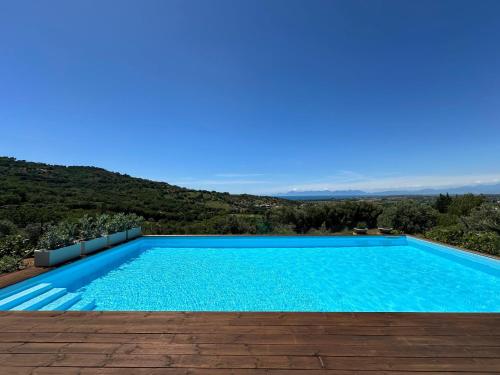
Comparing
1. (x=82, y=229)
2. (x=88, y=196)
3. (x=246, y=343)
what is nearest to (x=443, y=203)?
(x=246, y=343)

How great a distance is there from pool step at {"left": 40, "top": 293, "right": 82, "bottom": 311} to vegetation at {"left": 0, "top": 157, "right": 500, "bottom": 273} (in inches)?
62.7

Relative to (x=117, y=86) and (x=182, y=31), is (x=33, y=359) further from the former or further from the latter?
(x=117, y=86)

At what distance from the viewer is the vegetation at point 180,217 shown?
22.6 feet

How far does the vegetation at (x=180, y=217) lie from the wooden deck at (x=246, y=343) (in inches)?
155

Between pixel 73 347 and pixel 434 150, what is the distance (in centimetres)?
1811

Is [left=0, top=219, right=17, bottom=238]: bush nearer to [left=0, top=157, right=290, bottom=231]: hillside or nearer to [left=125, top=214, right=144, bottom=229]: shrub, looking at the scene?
[left=0, top=157, right=290, bottom=231]: hillside

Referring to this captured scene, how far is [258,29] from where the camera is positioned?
26.9 ft

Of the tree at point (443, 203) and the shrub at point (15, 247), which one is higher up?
the tree at point (443, 203)

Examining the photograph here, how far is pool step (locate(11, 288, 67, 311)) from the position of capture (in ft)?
12.1

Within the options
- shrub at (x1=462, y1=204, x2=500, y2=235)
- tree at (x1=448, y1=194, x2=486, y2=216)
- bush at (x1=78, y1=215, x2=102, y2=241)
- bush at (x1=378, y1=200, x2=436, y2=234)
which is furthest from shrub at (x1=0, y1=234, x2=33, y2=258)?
tree at (x1=448, y1=194, x2=486, y2=216)

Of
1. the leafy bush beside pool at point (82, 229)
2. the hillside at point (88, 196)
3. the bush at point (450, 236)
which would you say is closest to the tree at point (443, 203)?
the bush at point (450, 236)

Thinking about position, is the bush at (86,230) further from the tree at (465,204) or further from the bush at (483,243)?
the tree at (465,204)

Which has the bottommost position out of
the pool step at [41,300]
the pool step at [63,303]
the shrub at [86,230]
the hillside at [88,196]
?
the pool step at [63,303]

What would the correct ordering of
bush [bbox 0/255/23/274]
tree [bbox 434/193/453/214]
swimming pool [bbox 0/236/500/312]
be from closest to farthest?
1. swimming pool [bbox 0/236/500/312]
2. bush [bbox 0/255/23/274]
3. tree [bbox 434/193/453/214]
